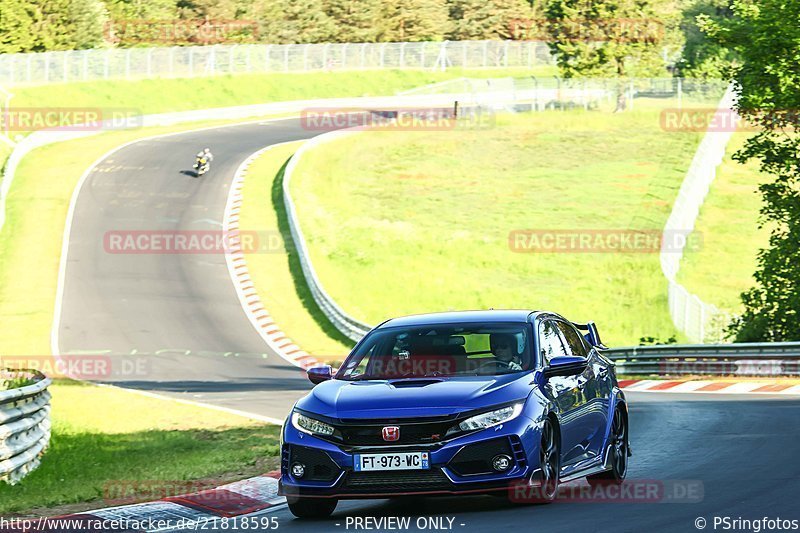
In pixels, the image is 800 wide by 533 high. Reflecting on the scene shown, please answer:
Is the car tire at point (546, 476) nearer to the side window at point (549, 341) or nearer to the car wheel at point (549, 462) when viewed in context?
the car wheel at point (549, 462)

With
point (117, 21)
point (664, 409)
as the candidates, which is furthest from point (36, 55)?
point (664, 409)

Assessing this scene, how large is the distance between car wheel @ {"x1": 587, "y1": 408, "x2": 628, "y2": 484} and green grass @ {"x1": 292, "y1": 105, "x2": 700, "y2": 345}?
88.2 ft

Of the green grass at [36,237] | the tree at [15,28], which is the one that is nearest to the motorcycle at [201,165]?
the green grass at [36,237]

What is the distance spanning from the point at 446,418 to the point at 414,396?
0.36 meters

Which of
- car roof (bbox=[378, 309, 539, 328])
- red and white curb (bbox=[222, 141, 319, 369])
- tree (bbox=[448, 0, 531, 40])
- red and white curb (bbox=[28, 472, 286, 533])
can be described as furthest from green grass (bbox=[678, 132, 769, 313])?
tree (bbox=[448, 0, 531, 40])

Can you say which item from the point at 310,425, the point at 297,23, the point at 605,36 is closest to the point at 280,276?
the point at 310,425

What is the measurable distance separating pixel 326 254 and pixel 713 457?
34.0 metres

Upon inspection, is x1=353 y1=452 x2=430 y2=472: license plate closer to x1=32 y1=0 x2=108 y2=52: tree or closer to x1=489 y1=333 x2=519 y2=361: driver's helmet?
x1=489 y1=333 x2=519 y2=361: driver's helmet

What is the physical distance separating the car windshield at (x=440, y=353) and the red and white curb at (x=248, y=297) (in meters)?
22.0

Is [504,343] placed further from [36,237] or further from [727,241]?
[727,241]

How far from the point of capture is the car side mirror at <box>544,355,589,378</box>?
1046 cm

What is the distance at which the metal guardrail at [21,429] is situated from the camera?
12664 millimetres

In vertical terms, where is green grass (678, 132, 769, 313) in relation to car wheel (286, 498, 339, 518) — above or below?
below

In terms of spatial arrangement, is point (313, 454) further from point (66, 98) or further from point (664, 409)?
point (66, 98)
